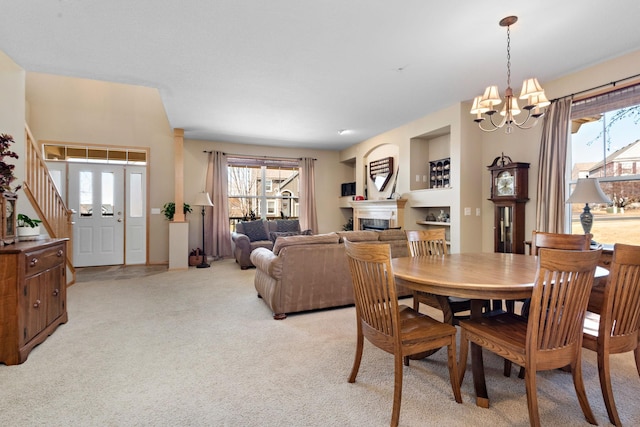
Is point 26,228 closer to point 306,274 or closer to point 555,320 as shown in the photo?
point 306,274

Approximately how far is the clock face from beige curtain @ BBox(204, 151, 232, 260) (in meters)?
5.23

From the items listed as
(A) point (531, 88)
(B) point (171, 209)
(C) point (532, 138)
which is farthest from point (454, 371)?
(B) point (171, 209)

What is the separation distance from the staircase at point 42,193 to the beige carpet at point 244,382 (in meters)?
1.70

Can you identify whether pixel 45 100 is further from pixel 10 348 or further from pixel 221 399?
pixel 221 399

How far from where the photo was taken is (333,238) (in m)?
3.41

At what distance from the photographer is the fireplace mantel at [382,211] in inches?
219

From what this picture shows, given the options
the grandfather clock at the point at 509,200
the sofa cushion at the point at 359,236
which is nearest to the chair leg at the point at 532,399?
the sofa cushion at the point at 359,236

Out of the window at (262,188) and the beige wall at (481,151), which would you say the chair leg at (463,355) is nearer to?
the beige wall at (481,151)

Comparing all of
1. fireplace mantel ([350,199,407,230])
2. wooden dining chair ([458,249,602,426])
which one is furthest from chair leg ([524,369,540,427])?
fireplace mantel ([350,199,407,230])

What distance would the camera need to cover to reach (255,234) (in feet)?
21.2

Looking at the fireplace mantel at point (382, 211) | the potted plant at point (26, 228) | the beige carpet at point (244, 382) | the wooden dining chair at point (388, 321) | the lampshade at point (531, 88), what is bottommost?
the beige carpet at point (244, 382)

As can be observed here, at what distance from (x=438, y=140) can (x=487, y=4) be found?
3254 millimetres

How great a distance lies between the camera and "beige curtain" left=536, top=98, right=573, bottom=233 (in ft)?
11.9

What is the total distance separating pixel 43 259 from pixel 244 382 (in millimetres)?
2026
